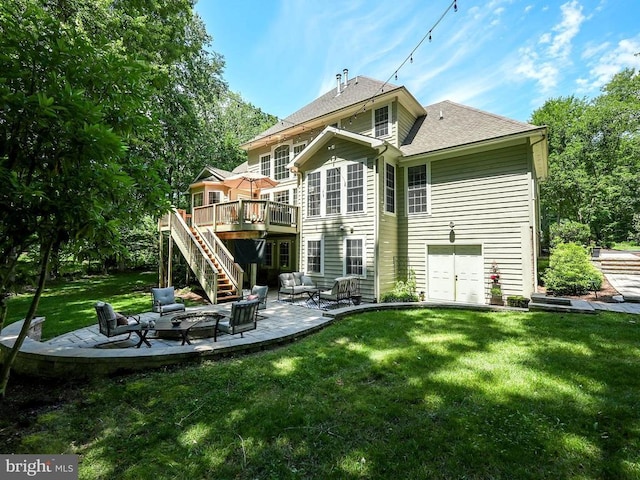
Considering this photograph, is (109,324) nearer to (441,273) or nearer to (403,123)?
(441,273)

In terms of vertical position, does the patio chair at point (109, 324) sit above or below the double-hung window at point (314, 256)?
below

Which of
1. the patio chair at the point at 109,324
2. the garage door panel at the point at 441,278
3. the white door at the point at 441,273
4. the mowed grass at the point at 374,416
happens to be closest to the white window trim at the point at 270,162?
the white door at the point at 441,273

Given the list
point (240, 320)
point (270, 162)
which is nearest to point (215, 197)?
point (270, 162)

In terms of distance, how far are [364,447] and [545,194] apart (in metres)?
27.3

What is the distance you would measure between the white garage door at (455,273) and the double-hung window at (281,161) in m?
8.53

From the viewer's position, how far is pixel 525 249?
30.7 ft

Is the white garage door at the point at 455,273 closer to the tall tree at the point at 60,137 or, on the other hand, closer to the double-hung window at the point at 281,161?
the double-hung window at the point at 281,161

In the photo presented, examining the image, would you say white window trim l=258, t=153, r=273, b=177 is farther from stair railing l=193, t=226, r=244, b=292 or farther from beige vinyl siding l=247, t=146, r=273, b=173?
stair railing l=193, t=226, r=244, b=292

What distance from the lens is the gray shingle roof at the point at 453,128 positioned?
32.8ft

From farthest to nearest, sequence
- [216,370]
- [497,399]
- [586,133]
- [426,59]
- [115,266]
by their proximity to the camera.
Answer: [586,133] < [115,266] < [426,59] < [216,370] < [497,399]

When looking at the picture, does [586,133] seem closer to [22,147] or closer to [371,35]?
[371,35]

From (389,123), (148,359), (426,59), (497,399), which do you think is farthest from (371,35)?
(148,359)

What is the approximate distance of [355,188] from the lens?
1160 cm

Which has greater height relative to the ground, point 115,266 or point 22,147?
point 22,147
